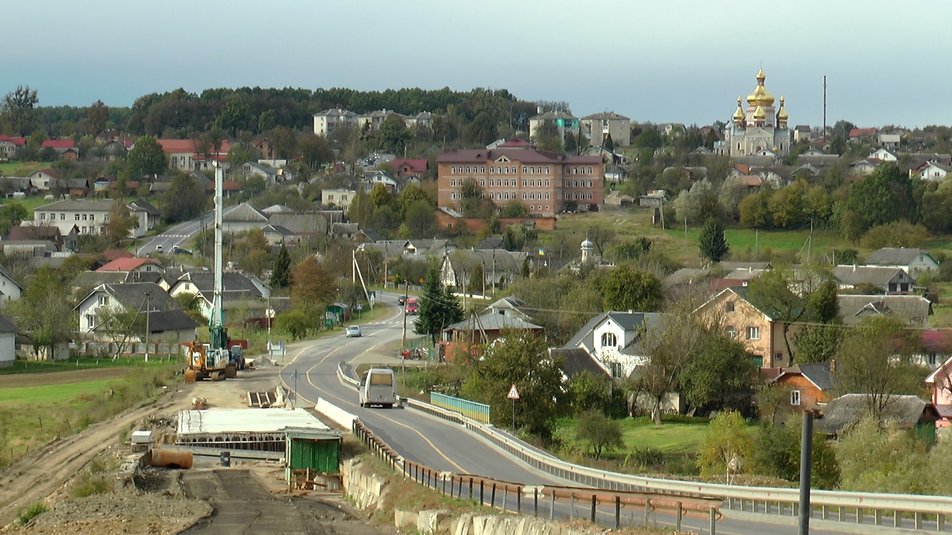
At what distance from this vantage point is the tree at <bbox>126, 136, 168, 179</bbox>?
497 feet

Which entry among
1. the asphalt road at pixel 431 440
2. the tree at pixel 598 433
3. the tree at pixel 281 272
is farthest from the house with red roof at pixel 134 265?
the tree at pixel 598 433

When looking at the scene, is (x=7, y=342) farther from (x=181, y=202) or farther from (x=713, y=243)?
(x=181, y=202)

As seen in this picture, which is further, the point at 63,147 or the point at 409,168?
the point at 63,147

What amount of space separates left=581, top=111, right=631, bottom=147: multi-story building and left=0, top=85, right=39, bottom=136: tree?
6259 centimetres

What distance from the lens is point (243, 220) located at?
120 metres

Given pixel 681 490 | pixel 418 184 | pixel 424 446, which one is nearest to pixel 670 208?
pixel 418 184

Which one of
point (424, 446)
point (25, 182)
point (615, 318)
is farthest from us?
point (25, 182)

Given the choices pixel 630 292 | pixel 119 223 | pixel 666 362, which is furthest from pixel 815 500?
pixel 119 223

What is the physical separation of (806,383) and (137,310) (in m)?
33.1

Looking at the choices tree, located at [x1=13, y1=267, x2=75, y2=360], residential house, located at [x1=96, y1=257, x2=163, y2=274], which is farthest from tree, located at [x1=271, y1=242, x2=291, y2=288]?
tree, located at [x1=13, y1=267, x2=75, y2=360]

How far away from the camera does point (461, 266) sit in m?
96.5

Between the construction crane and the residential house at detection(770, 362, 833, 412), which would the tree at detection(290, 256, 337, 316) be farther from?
the residential house at detection(770, 362, 833, 412)

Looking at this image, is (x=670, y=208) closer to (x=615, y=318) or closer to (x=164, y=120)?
(x=615, y=318)

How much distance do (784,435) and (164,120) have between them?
16471 centimetres
